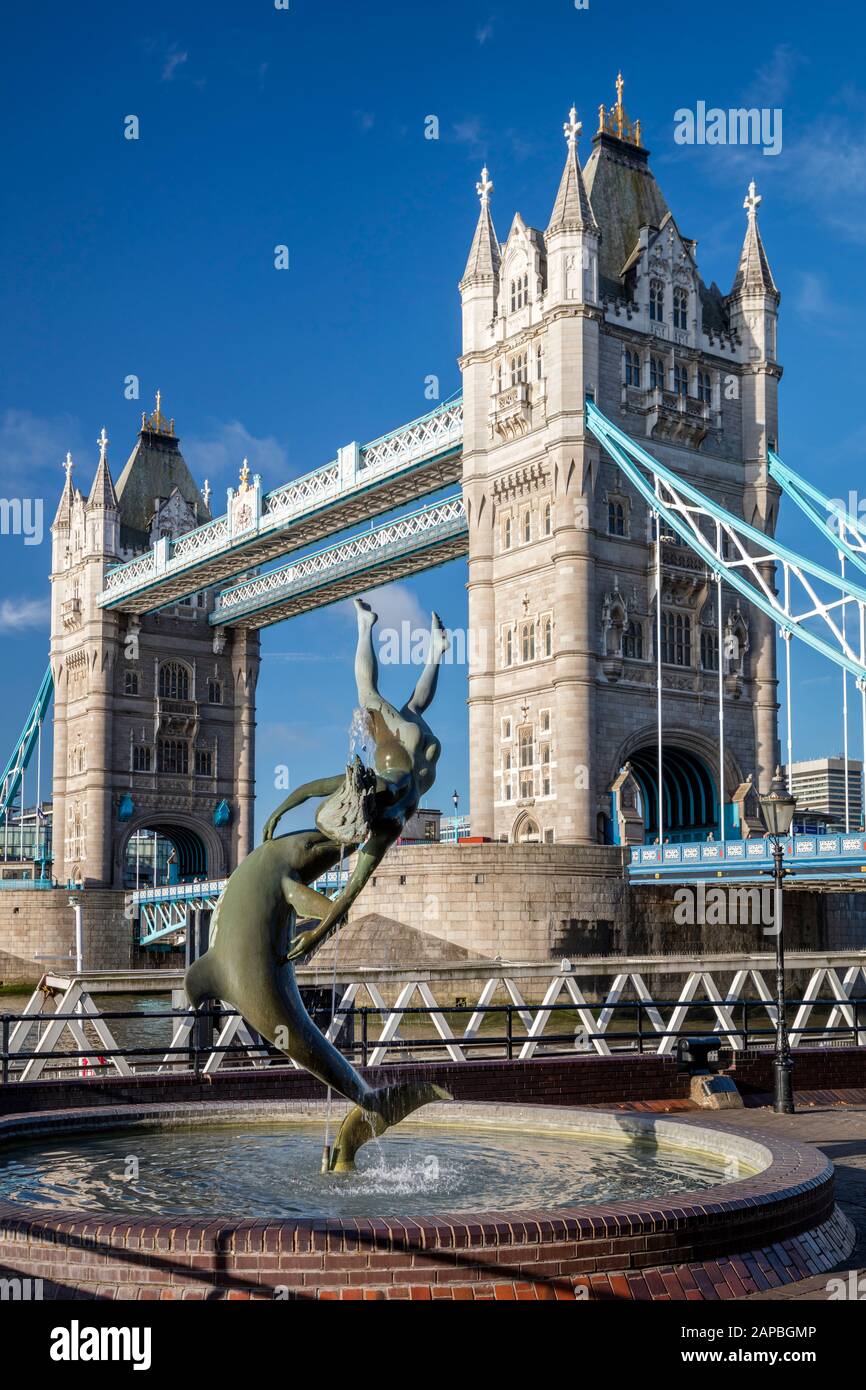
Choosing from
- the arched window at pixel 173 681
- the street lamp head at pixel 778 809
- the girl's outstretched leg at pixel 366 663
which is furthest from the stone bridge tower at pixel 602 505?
the girl's outstretched leg at pixel 366 663

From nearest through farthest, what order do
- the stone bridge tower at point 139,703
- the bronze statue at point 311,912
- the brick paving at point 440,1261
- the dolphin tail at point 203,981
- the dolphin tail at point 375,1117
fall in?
the brick paving at point 440,1261, the bronze statue at point 311,912, the dolphin tail at point 203,981, the dolphin tail at point 375,1117, the stone bridge tower at point 139,703

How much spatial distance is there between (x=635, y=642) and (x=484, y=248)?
1448cm

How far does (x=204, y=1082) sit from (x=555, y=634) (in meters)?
32.6

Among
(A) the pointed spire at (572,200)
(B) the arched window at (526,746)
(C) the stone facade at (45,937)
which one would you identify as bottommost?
(C) the stone facade at (45,937)

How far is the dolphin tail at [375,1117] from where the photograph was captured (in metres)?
8.99

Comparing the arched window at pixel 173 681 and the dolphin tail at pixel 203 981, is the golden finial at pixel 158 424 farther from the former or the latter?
the dolphin tail at pixel 203 981

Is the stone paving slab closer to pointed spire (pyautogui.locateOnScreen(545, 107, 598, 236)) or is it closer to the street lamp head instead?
the street lamp head

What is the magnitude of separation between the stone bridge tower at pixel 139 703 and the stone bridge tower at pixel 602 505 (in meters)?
30.7

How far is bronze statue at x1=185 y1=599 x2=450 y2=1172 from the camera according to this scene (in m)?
8.61

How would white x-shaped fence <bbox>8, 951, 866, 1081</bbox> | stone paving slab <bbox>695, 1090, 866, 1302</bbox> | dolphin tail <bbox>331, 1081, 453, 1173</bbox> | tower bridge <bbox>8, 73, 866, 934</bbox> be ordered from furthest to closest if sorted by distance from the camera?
tower bridge <bbox>8, 73, 866, 934</bbox> → white x-shaped fence <bbox>8, 951, 866, 1081</bbox> → dolphin tail <bbox>331, 1081, 453, 1173</bbox> → stone paving slab <bbox>695, 1090, 866, 1302</bbox>

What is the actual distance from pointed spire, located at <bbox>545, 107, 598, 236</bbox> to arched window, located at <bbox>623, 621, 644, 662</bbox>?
41.1ft

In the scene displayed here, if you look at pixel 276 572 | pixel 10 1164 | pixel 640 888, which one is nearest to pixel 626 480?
pixel 640 888

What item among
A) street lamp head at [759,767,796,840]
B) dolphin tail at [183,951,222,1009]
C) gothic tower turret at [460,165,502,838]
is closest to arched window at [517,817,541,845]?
gothic tower turret at [460,165,502,838]

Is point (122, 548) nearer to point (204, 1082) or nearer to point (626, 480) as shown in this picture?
point (626, 480)
